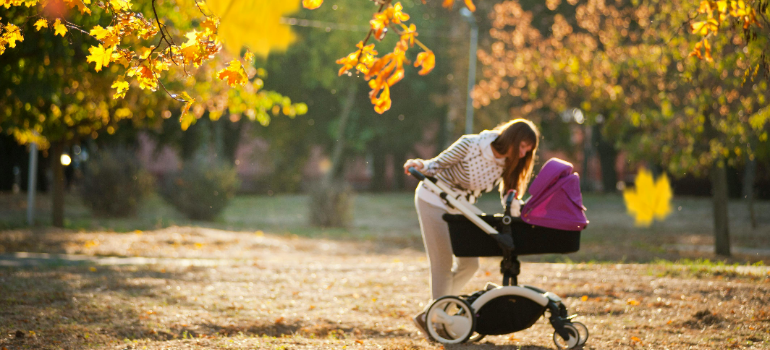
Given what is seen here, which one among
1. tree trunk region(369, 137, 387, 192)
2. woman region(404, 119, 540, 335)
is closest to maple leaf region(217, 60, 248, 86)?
woman region(404, 119, 540, 335)

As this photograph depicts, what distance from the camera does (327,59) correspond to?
31.7 meters

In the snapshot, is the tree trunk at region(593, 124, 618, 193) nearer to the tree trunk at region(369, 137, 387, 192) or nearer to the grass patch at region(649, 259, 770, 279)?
the tree trunk at region(369, 137, 387, 192)

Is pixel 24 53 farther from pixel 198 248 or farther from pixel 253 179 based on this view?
pixel 253 179

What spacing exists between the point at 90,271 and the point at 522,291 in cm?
633

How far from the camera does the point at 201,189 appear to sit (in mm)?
19312

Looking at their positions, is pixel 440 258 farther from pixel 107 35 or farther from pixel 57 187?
pixel 57 187

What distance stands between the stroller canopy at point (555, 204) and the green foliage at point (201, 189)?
15715 millimetres


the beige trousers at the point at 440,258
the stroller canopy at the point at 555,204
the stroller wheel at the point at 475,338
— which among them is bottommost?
the stroller wheel at the point at 475,338

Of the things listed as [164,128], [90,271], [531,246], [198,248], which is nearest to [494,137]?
[531,246]

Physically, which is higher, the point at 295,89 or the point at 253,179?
the point at 295,89

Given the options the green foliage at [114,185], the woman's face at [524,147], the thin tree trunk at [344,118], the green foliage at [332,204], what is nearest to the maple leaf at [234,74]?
the woman's face at [524,147]

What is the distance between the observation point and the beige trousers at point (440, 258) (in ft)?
16.7

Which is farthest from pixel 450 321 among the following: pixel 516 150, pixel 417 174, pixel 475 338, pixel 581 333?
pixel 516 150

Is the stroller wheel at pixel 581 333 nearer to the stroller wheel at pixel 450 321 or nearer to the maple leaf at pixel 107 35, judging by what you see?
the stroller wheel at pixel 450 321
